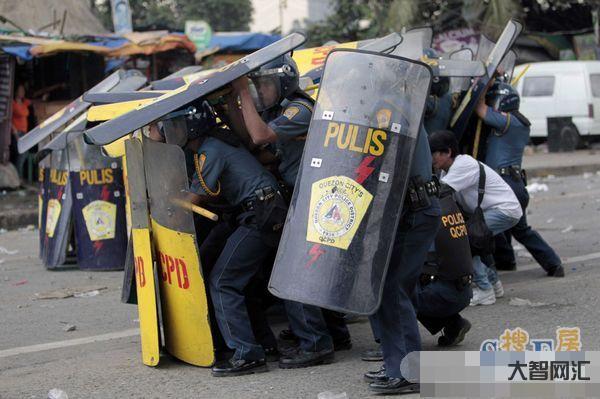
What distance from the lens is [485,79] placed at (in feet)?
27.4

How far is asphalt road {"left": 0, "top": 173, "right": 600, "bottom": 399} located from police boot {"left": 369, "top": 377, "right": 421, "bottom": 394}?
0.10 metres

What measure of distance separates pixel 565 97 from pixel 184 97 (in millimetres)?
18374

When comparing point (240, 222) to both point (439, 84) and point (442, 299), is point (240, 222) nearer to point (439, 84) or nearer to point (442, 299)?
point (442, 299)

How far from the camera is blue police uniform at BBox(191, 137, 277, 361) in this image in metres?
5.85

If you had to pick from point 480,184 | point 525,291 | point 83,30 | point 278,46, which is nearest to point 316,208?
point 278,46

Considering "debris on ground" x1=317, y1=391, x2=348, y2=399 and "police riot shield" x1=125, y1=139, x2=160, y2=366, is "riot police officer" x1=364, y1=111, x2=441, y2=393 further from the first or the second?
"police riot shield" x1=125, y1=139, x2=160, y2=366

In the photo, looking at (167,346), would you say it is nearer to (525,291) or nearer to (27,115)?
(525,291)

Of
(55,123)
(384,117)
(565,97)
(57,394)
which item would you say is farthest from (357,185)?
(565,97)

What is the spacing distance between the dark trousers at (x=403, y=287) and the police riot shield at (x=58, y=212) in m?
5.48

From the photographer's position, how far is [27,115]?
17.8 metres

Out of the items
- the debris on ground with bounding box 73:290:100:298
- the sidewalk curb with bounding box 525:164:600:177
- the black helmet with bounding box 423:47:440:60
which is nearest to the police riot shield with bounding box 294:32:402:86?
the black helmet with bounding box 423:47:440:60

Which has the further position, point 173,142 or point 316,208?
point 173,142

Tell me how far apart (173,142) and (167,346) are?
121 cm

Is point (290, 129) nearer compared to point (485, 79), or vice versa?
point (290, 129)
